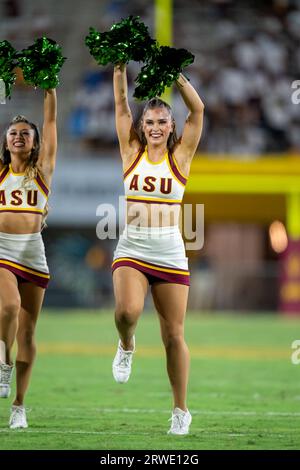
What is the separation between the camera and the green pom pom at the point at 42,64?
6.69 metres

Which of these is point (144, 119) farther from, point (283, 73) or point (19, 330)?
point (283, 73)

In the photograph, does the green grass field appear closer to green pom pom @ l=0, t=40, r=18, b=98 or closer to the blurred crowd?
green pom pom @ l=0, t=40, r=18, b=98

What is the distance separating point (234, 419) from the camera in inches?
291

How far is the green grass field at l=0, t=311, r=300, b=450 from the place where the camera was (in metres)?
6.27

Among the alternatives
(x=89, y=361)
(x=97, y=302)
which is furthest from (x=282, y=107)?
(x=89, y=361)

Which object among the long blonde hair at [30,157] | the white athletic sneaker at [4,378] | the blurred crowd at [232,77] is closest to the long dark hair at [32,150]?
the long blonde hair at [30,157]

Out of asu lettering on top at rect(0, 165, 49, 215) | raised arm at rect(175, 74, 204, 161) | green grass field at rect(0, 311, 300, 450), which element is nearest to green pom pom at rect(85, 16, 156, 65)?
raised arm at rect(175, 74, 204, 161)

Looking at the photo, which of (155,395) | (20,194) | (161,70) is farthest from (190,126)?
(155,395)

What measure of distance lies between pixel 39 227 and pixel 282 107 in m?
16.0

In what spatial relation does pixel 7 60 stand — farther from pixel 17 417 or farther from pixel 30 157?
pixel 17 417

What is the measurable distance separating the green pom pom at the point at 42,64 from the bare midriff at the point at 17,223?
816 mm

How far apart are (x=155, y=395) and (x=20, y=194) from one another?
3.02m

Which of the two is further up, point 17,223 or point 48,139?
point 48,139

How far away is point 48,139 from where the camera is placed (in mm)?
6680
